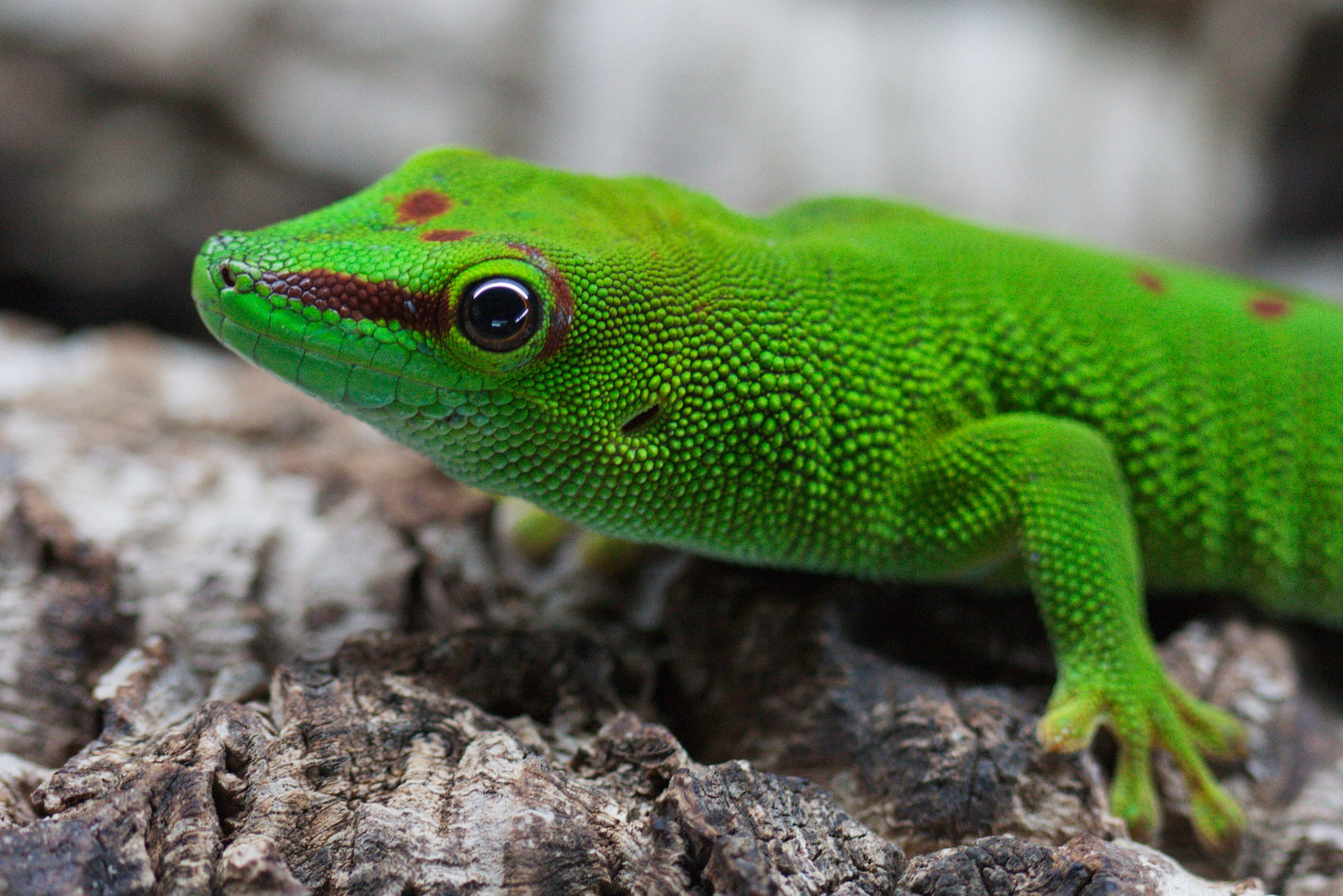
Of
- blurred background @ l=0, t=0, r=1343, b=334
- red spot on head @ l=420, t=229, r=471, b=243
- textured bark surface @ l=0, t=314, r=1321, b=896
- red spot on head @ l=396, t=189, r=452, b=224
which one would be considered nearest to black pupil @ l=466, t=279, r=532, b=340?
red spot on head @ l=420, t=229, r=471, b=243

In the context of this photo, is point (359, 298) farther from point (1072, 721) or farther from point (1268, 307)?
point (1268, 307)

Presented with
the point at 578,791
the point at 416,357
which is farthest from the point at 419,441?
the point at 578,791

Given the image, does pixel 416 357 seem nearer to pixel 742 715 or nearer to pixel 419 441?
pixel 419 441

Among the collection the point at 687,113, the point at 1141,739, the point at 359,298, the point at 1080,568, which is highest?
the point at 687,113

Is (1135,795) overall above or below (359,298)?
below

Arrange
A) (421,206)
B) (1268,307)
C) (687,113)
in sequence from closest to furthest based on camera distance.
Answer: (421,206) < (1268,307) < (687,113)

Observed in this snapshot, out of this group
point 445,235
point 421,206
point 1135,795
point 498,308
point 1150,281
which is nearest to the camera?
point 498,308

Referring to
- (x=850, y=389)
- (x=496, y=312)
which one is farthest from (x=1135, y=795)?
(x=496, y=312)

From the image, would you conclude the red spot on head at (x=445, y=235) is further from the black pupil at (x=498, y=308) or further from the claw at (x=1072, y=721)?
the claw at (x=1072, y=721)
